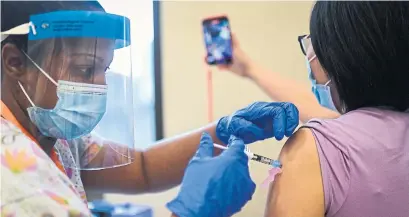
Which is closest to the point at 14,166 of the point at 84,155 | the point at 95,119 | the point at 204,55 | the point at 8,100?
the point at 8,100

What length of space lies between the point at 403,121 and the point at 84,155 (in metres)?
0.90

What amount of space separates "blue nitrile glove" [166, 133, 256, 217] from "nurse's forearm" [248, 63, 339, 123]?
0.52m

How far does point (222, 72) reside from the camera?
6.05ft

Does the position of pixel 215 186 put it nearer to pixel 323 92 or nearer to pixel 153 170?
pixel 323 92

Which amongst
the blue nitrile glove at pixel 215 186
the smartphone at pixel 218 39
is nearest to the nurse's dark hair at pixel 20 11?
the blue nitrile glove at pixel 215 186

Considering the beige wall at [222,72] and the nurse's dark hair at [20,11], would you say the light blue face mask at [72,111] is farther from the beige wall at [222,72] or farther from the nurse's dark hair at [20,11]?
the beige wall at [222,72]

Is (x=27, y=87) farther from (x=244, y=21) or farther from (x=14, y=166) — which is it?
(x=244, y=21)

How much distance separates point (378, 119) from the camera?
2.88ft

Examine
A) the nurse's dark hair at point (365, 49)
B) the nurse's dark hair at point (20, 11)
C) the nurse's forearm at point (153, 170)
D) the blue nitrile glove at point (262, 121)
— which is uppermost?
the nurse's dark hair at point (20, 11)

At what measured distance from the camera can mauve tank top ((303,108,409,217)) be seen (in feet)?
2.66

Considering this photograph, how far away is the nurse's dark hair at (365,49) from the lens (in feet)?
2.82

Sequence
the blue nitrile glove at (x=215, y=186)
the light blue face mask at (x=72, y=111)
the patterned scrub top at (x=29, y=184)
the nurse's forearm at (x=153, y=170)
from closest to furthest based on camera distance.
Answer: the patterned scrub top at (x=29, y=184), the blue nitrile glove at (x=215, y=186), the light blue face mask at (x=72, y=111), the nurse's forearm at (x=153, y=170)

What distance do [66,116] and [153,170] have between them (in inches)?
16.7

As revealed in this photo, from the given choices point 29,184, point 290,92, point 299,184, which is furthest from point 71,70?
point 290,92
